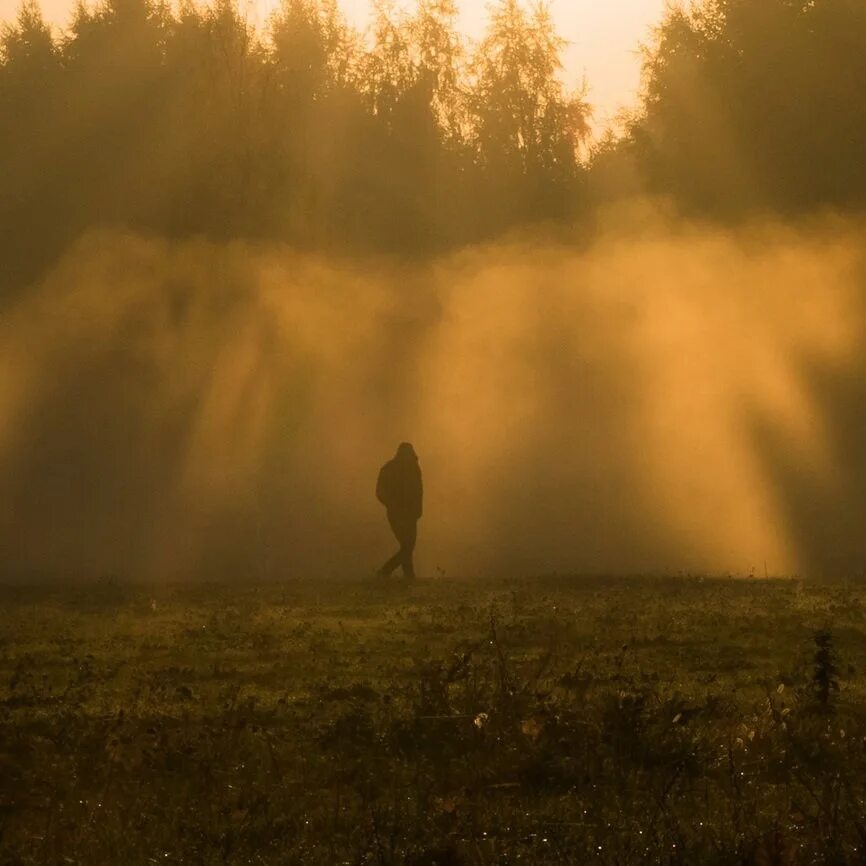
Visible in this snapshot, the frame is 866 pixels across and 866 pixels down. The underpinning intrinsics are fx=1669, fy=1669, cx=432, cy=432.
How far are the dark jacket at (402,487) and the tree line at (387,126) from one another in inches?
909

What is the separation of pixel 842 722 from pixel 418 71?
5010 cm

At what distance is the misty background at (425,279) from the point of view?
44.2 meters

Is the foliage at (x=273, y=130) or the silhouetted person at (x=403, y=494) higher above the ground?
the foliage at (x=273, y=130)

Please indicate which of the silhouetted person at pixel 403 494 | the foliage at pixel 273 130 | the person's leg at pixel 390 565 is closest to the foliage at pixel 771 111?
the foliage at pixel 273 130

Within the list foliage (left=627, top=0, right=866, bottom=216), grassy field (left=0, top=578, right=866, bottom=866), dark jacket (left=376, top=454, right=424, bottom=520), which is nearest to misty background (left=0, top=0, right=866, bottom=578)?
foliage (left=627, top=0, right=866, bottom=216)

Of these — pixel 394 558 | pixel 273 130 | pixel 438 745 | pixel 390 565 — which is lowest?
pixel 438 745

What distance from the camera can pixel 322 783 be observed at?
28.2 ft

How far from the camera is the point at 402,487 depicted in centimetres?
2419

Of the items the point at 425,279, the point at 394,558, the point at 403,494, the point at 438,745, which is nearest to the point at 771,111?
the point at 425,279

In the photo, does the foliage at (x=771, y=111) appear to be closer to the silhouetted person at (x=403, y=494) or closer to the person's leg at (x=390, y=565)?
the silhouetted person at (x=403, y=494)

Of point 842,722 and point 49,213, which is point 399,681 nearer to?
point 842,722

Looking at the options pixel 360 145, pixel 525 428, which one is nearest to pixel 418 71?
pixel 360 145

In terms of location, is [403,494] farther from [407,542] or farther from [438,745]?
[438,745]

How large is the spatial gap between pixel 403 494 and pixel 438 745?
15092 millimetres
